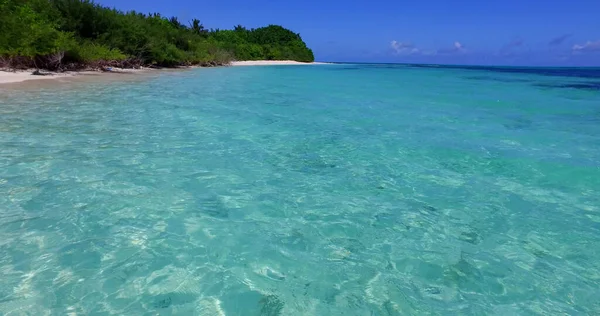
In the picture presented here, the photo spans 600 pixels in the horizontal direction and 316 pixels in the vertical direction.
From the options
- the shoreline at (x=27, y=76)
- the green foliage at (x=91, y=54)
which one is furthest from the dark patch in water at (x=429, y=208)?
the green foliage at (x=91, y=54)

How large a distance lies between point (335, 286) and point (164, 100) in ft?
38.2

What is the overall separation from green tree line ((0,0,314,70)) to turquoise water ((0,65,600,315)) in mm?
13060

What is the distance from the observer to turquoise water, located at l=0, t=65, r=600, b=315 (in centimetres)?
271

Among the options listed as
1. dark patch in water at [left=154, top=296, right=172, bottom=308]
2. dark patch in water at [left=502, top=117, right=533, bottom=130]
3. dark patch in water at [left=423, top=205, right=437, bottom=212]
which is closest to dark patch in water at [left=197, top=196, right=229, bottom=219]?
dark patch in water at [left=154, top=296, right=172, bottom=308]

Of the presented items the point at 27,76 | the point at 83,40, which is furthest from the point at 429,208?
the point at 83,40

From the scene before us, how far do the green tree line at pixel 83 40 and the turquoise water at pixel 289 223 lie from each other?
1306cm

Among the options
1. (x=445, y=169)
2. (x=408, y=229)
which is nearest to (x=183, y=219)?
(x=408, y=229)

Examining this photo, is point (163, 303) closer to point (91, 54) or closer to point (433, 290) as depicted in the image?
point (433, 290)

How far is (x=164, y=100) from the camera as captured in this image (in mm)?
12969

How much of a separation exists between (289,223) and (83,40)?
94.1 ft

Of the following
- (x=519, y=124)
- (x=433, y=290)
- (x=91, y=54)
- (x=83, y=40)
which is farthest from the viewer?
(x=83, y=40)

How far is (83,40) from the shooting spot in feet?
87.0

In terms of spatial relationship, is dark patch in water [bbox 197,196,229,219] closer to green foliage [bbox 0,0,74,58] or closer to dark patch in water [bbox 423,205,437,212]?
dark patch in water [bbox 423,205,437,212]

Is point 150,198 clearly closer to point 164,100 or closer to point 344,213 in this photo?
point 344,213
